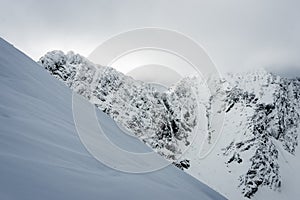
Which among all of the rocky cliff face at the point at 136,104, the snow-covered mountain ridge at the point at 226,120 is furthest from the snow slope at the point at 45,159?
the rocky cliff face at the point at 136,104

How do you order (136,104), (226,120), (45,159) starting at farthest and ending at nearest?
(226,120) → (136,104) → (45,159)

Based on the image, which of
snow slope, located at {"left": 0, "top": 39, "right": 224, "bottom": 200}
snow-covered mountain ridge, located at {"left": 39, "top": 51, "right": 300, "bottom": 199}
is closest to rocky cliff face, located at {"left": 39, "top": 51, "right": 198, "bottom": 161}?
snow-covered mountain ridge, located at {"left": 39, "top": 51, "right": 300, "bottom": 199}

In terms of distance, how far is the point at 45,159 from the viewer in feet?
10.6

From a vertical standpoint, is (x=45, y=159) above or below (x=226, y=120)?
below

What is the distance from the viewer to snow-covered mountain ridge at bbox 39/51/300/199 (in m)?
96.9

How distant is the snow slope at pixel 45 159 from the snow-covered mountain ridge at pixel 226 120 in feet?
263

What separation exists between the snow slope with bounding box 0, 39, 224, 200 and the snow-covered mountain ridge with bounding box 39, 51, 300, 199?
263ft

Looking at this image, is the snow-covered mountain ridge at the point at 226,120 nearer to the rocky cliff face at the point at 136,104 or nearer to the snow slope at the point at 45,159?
the rocky cliff face at the point at 136,104

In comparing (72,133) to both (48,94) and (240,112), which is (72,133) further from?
(240,112)

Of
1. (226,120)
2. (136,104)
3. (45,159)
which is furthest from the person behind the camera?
(226,120)

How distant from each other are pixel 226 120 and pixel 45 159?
124m

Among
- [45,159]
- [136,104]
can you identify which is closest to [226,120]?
[136,104]

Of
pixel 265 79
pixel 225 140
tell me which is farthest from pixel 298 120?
pixel 225 140

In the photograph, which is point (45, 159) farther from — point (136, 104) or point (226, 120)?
point (226, 120)
